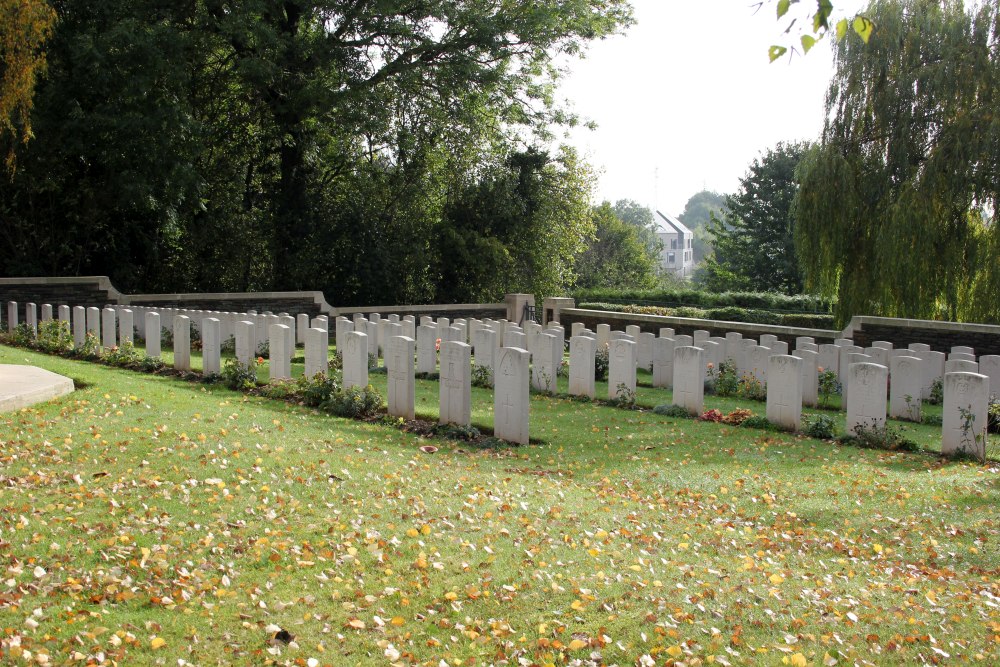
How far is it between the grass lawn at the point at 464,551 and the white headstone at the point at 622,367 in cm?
361

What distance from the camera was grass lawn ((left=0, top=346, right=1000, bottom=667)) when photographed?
4445 millimetres

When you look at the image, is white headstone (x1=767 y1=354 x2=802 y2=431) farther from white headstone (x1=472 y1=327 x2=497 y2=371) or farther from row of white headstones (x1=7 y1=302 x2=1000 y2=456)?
white headstone (x1=472 y1=327 x2=497 y2=371)

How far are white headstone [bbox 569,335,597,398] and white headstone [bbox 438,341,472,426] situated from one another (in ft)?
12.2

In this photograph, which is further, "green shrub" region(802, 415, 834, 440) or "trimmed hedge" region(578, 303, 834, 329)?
"trimmed hedge" region(578, 303, 834, 329)

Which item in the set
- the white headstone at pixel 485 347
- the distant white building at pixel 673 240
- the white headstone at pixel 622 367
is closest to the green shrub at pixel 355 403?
the white headstone at pixel 485 347

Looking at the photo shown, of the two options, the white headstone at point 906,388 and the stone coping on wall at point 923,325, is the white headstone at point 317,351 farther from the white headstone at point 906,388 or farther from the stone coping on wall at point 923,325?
the stone coping on wall at point 923,325

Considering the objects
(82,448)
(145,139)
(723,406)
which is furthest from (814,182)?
(82,448)

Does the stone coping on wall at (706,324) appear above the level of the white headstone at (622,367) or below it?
above

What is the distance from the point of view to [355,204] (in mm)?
26250

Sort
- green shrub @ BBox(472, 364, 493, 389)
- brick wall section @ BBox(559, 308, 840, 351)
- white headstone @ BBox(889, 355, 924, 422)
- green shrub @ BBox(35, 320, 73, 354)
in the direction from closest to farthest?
white headstone @ BBox(889, 355, 924, 422), green shrub @ BBox(472, 364, 493, 389), green shrub @ BBox(35, 320, 73, 354), brick wall section @ BBox(559, 308, 840, 351)

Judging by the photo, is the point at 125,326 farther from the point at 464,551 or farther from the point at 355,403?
the point at 464,551

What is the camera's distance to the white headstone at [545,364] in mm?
14234

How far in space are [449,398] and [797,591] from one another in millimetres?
6021

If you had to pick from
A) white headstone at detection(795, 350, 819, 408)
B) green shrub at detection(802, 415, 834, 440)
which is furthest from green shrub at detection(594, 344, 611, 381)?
green shrub at detection(802, 415, 834, 440)
